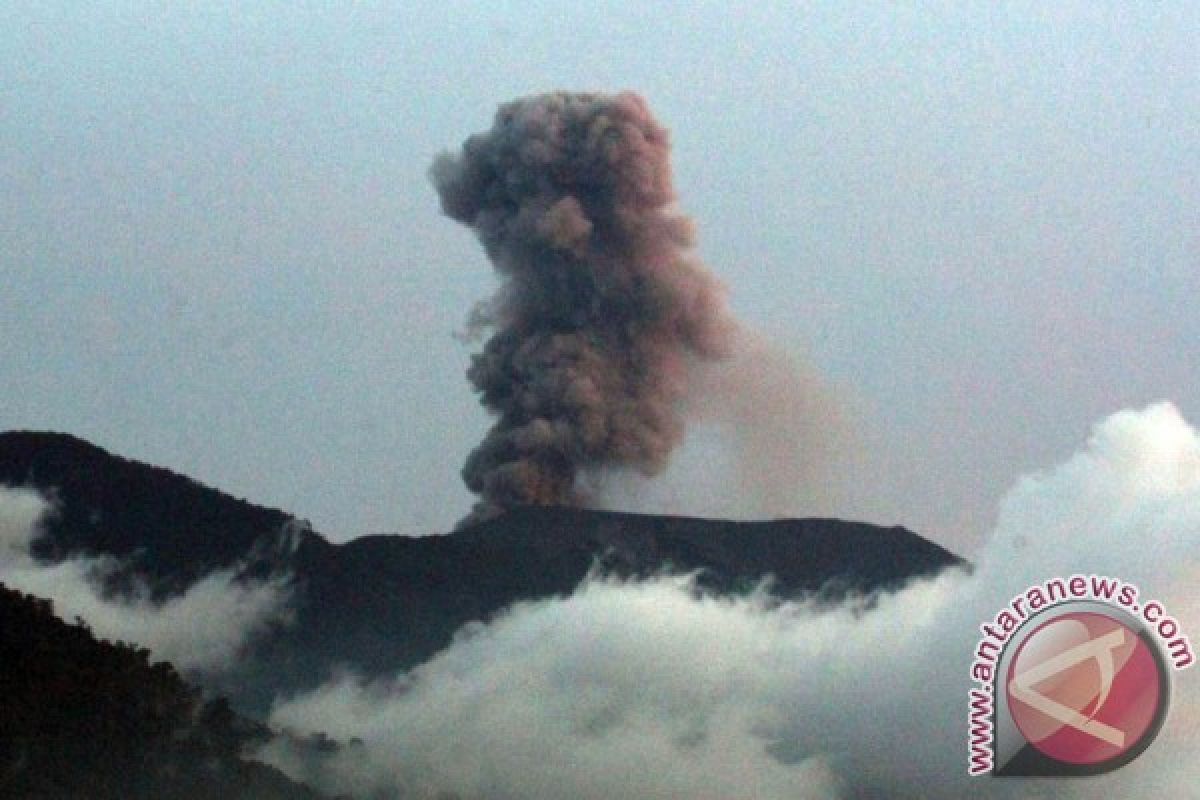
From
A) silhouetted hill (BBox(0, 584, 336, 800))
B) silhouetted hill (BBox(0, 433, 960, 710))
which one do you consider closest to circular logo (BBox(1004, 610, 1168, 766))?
silhouetted hill (BBox(0, 584, 336, 800))

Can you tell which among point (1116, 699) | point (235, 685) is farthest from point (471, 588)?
point (1116, 699)

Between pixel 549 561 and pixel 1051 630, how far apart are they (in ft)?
180

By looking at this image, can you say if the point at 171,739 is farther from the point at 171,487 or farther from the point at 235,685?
the point at 171,487

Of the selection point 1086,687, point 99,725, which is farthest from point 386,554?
point 1086,687

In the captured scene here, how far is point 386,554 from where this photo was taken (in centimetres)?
9950

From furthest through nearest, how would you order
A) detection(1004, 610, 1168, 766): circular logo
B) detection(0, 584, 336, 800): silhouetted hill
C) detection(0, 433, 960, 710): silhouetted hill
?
1. detection(0, 433, 960, 710): silhouetted hill
2. detection(0, 584, 336, 800): silhouetted hill
3. detection(1004, 610, 1168, 766): circular logo

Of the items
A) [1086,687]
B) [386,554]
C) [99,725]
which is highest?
[386,554]

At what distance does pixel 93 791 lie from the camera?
4100 centimetres

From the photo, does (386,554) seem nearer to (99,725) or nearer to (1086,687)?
(99,725)

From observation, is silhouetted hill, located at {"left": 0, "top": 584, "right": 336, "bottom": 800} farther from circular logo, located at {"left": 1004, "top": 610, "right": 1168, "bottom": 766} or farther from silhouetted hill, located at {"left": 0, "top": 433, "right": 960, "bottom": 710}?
silhouetted hill, located at {"left": 0, "top": 433, "right": 960, "bottom": 710}

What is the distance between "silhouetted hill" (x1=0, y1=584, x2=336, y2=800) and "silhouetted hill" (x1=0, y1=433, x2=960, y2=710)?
42597 mm

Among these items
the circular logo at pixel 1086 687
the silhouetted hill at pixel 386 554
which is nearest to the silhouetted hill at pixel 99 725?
the circular logo at pixel 1086 687

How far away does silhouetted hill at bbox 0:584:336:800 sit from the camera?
40.9m

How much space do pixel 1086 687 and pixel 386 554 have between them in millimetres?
63824
